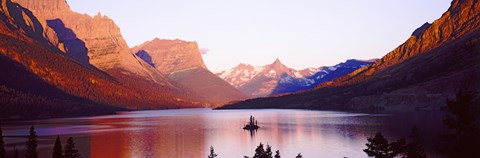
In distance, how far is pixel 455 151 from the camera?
98.4ft

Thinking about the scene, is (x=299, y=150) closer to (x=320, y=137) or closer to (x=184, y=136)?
(x=320, y=137)

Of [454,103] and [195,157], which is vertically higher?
[454,103]

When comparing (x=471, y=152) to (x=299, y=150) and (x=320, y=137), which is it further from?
(x=320, y=137)

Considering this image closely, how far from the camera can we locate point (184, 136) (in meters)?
163

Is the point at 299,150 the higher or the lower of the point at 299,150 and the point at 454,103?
the lower

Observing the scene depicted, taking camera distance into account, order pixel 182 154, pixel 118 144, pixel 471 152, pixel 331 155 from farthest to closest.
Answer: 1. pixel 118 144
2. pixel 182 154
3. pixel 331 155
4. pixel 471 152

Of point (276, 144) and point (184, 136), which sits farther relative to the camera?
point (184, 136)

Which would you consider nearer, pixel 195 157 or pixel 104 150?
pixel 195 157

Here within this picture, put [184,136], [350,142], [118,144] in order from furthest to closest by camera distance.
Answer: [184,136] < [118,144] < [350,142]

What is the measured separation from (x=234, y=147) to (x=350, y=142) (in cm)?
2952

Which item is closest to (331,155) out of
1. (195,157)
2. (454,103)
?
(195,157)

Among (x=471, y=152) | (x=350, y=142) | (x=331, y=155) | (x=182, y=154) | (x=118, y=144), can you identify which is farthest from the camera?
(x=118, y=144)

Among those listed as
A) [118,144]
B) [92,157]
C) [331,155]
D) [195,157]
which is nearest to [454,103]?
[331,155]

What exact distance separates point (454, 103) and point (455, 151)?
2.97 meters
